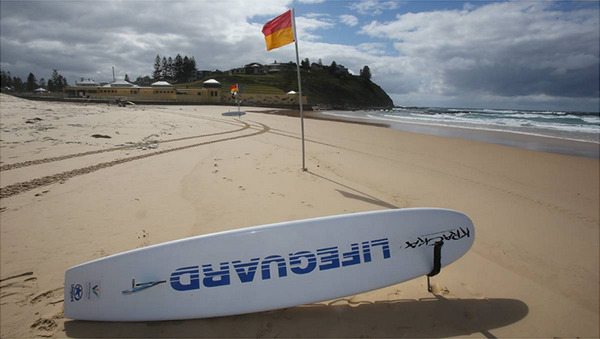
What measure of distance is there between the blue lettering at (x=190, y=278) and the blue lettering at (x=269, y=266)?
0.57 metres

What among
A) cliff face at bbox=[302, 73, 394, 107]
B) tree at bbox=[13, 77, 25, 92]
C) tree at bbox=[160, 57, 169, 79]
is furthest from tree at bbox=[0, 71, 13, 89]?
cliff face at bbox=[302, 73, 394, 107]

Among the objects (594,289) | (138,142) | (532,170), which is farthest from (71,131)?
(532,170)

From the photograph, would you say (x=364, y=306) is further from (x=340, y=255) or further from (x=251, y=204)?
(x=251, y=204)

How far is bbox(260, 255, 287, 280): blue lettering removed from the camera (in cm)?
241

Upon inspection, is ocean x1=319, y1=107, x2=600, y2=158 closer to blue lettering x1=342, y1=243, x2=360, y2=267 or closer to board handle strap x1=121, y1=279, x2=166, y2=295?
blue lettering x1=342, y1=243, x2=360, y2=267

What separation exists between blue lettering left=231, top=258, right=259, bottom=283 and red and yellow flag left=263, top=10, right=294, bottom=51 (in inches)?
214

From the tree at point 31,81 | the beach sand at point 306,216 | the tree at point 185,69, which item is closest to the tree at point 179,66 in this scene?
the tree at point 185,69

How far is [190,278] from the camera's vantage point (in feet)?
7.79

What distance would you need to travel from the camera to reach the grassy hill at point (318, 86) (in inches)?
3032

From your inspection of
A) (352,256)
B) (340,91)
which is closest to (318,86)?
(340,91)

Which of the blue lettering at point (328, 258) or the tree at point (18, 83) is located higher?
the tree at point (18, 83)

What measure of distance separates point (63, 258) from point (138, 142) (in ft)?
22.8

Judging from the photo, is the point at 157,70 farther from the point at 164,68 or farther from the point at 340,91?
the point at 340,91

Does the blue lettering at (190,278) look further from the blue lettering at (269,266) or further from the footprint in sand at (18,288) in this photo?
the footprint in sand at (18,288)
